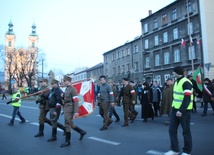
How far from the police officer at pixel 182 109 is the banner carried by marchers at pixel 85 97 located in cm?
383

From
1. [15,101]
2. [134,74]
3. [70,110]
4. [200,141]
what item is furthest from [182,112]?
[134,74]

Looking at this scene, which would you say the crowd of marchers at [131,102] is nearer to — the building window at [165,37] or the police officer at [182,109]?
the police officer at [182,109]

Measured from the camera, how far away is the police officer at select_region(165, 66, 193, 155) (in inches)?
197

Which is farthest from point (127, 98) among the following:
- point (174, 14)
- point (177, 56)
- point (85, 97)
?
point (174, 14)

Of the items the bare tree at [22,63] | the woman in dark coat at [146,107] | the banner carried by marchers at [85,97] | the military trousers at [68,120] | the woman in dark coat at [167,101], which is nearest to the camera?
the military trousers at [68,120]

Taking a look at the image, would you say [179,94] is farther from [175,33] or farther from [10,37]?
[10,37]

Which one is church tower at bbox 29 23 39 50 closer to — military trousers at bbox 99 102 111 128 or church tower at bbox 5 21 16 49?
church tower at bbox 5 21 16 49

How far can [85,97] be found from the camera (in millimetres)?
8617

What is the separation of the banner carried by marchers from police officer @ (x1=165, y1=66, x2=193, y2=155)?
12.6 ft

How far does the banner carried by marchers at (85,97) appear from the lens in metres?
Result: 8.42

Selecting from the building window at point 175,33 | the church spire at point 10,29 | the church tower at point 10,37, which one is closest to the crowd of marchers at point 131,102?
the building window at point 175,33

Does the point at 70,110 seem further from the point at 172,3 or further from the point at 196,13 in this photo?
the point at 172,3

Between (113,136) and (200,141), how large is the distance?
2.61 meters

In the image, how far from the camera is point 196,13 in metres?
30.3
